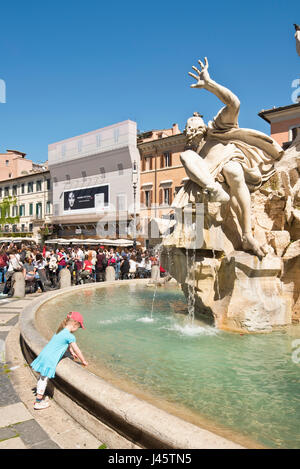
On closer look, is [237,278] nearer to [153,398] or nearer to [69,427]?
[153,398]

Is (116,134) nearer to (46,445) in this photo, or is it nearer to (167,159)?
(167,159)

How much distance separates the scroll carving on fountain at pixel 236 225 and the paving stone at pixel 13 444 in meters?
3.18

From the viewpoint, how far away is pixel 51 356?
10.3ft

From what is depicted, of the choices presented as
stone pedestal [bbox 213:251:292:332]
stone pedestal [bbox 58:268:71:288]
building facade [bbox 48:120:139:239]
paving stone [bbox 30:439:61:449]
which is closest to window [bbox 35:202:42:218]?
building facade [bbox 48:120:139:239]

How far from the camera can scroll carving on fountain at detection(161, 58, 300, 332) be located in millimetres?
4938

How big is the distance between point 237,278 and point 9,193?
177ft

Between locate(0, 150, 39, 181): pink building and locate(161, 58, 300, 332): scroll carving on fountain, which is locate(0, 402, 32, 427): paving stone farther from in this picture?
locate(0, 150, 39, 181): pink building

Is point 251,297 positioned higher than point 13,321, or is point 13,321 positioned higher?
point 251,297

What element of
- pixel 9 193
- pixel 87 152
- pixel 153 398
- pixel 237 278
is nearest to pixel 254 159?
pixel 237 278

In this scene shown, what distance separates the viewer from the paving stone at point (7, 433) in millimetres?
2553

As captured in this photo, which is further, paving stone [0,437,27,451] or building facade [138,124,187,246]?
building facade [138,124,187,246]

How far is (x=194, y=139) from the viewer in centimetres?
577

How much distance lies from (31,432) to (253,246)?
363 cm

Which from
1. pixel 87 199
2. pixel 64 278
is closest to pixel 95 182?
pixel 87 199
